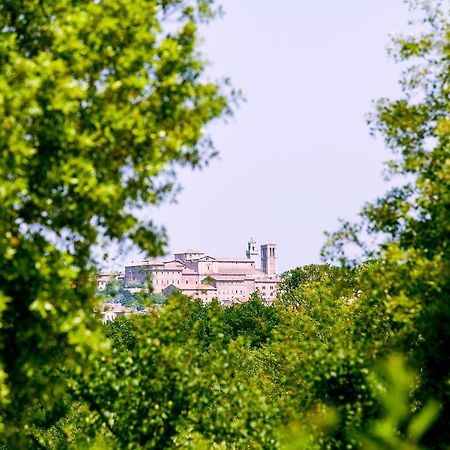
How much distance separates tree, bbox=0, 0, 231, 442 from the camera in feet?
42.2

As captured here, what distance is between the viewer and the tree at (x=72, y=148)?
1285 cm

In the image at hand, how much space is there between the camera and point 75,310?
13.9m

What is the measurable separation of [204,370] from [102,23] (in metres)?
8.38

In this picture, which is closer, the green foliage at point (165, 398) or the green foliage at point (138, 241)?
Result: the green foliage at point (138, 241)

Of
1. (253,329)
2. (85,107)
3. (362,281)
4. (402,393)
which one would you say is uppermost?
(253,329)

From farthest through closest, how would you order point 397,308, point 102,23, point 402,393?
point 397,308, point 102,23, point 402,393

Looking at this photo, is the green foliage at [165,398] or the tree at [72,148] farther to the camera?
the green foliage at [165,398]

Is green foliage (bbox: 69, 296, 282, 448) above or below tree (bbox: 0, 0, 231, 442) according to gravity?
below

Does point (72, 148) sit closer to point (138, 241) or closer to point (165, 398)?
point (138, 241)

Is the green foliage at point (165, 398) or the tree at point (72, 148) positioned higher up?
the tree at point (72, 148)

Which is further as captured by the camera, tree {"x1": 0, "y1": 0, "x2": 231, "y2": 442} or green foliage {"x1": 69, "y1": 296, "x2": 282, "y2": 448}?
green foliage {"x1": 69, "y1": 296, "x2": 282, "y2": 448}

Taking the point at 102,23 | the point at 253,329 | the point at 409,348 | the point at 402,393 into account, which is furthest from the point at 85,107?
the point at 253,329

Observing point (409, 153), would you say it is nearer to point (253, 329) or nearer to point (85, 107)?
point (85, 107)

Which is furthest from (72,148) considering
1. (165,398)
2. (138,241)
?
(165,398)
